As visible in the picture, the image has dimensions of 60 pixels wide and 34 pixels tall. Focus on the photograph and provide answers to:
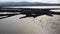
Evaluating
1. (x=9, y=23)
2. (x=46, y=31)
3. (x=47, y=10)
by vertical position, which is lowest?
(x=46, y=31)

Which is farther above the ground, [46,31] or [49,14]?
[49,14]

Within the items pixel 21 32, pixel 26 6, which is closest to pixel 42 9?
pixel 26 6

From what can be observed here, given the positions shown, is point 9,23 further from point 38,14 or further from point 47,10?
point 47,10

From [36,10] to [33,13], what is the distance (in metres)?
0.04

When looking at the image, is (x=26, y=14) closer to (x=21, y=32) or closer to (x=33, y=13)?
(x=33, y=13)

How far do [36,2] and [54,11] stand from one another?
0.70ft

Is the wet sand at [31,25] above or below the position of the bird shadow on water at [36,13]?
below

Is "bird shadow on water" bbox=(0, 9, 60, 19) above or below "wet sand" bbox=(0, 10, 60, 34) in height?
above

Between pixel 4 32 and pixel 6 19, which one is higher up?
pixel 6 19

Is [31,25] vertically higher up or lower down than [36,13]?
lower down

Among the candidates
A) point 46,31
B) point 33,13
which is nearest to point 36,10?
point 33,13

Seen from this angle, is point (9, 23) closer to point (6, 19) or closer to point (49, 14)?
point (6, 19)

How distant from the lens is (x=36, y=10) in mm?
A: 1053

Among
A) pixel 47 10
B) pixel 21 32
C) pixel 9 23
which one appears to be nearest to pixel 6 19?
pixel 9 23
